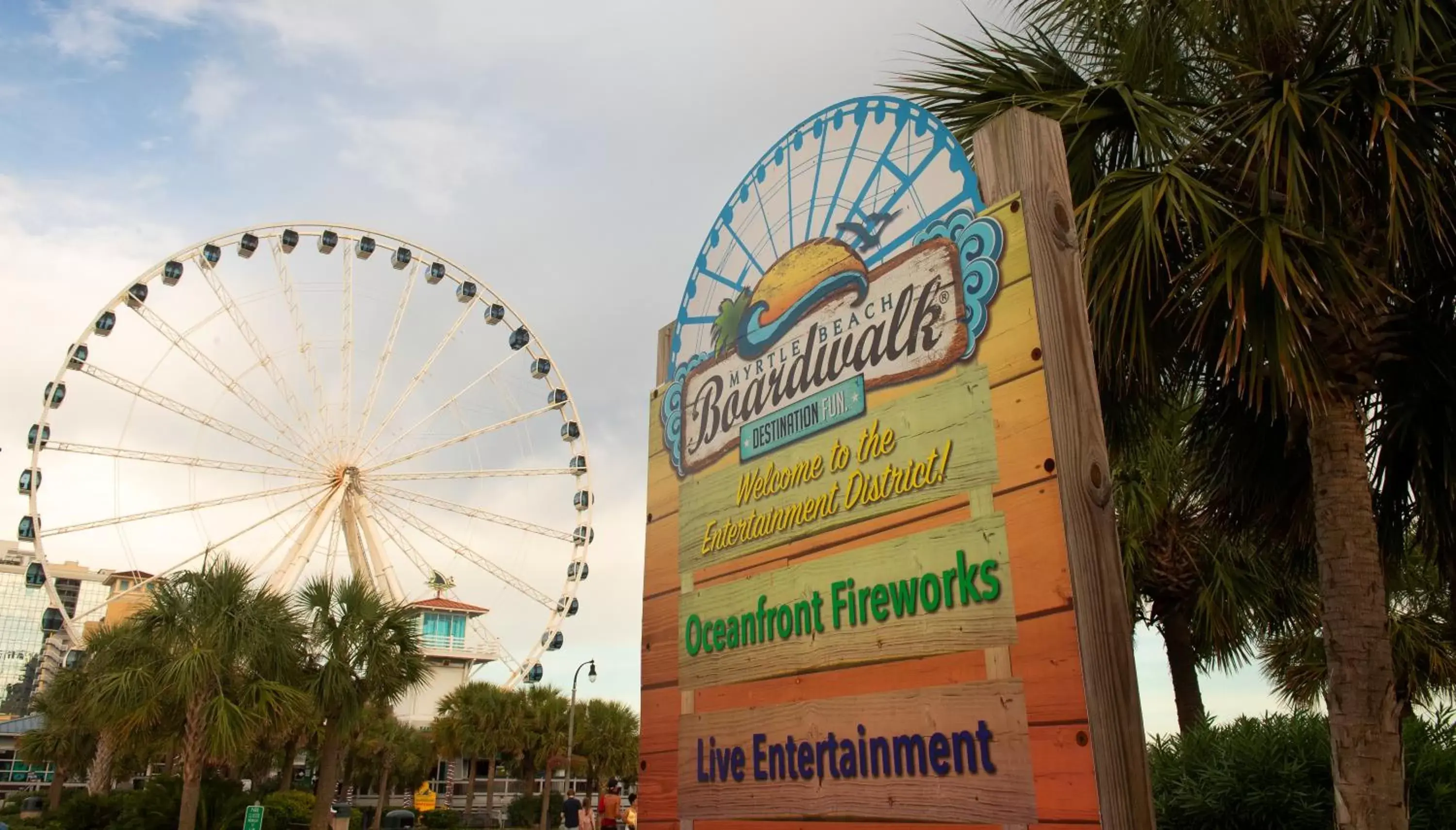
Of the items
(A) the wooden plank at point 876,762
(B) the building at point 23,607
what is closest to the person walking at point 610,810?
(A) the wooden plank at point 876,762

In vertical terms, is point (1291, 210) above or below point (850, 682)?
above

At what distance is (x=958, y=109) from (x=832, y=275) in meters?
3.19

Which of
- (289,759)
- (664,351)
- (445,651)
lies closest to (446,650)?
(445,651)

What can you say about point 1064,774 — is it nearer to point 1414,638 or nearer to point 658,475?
point 658,475

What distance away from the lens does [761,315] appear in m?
4.44

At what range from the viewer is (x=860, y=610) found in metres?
3.61

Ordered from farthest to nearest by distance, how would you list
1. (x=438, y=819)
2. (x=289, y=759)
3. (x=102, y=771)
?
(x=438, y=819), (x=102, y=771), (x=289, y=759)

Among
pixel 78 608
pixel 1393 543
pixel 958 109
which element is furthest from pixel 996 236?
pixel 78 608

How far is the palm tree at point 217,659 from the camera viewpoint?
54.5 feet

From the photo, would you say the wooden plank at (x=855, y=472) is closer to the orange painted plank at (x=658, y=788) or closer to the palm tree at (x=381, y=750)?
the orange painted plank at (x=658, y=788)

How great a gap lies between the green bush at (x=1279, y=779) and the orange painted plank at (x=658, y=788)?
5211 mm

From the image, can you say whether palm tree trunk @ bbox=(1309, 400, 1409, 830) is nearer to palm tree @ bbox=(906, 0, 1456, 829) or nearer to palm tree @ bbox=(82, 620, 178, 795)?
palm tree @ bbox=(906, 0, 1456, 829)

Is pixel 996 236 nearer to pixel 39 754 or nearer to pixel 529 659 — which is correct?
pixel 529 659

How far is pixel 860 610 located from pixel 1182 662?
12.1 m
